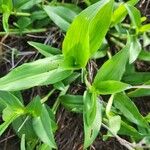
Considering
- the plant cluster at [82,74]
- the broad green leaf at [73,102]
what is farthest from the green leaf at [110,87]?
the broad green leaf at [73,102]

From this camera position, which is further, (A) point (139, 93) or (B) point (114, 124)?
(A) point (139, 93)

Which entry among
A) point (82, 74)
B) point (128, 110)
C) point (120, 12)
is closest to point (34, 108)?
point (82, 74)

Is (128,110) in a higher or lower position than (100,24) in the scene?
lower

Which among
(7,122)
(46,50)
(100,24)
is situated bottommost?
(7,122)

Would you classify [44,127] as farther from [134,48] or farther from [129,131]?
[134,48]

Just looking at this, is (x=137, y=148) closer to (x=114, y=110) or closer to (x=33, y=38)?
(x=114, y=110)

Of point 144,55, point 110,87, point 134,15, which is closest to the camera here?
point 110,87

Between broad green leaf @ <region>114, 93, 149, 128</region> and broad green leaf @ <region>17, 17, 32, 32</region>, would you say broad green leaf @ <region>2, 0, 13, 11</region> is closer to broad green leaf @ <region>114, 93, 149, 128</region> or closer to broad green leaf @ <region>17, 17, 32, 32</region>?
broad green leaf @ <region>17, 17, 32, 32</region>
